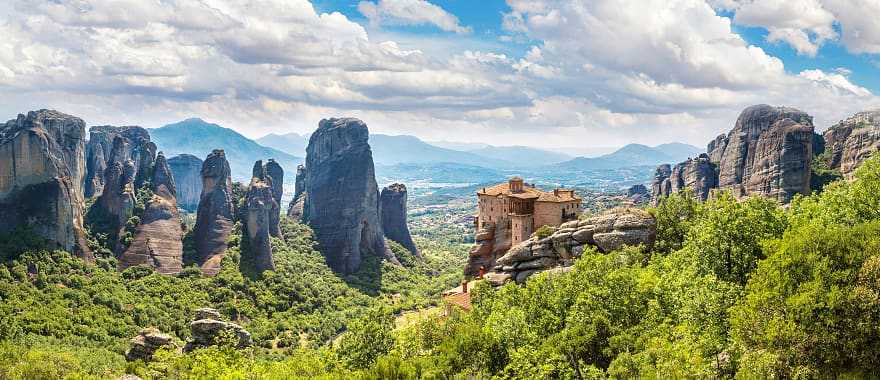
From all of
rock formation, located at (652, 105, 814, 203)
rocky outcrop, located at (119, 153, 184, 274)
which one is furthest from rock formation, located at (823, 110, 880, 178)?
rocky outcrop, located at (119, 153, 184, 274)

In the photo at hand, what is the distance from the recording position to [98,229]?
368ft

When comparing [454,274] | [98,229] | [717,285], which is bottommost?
[454,274]

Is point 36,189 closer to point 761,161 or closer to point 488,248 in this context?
point 488,248

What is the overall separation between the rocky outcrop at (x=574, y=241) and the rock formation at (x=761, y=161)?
4373 cm

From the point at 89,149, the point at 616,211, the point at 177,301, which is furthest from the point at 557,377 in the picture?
the point at 89,149

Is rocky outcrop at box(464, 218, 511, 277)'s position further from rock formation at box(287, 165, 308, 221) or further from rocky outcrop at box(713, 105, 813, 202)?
rock formation at box(287, 165, 308, 221)

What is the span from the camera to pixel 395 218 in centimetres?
16538

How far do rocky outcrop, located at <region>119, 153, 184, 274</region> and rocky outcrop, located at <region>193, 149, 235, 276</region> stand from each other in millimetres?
3552

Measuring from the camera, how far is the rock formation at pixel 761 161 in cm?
12112

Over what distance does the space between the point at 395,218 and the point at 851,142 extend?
9742 centimetres

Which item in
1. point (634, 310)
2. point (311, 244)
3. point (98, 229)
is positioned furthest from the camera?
point (311, 244)

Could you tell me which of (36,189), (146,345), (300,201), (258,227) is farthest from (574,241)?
(300,201)

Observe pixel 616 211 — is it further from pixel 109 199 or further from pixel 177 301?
pixel 109 199

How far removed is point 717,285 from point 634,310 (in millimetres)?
7182
